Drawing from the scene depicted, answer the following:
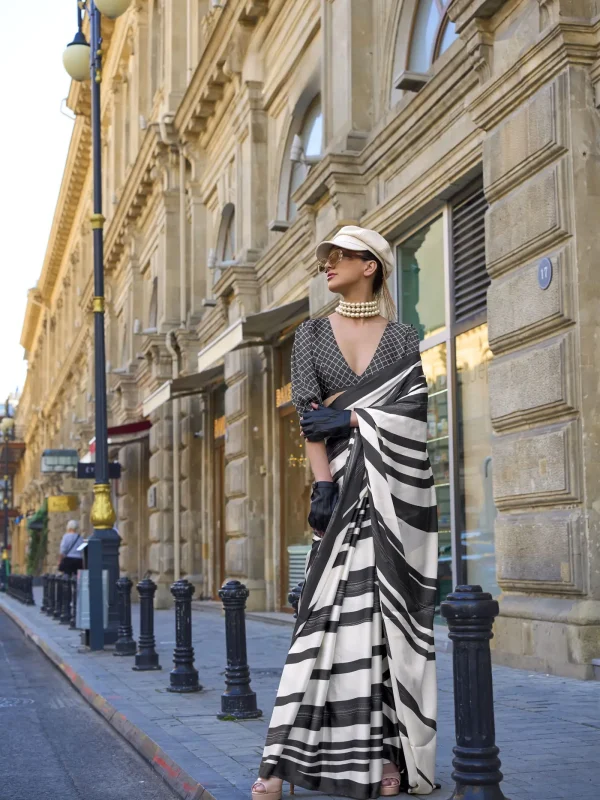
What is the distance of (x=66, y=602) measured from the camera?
17406mm

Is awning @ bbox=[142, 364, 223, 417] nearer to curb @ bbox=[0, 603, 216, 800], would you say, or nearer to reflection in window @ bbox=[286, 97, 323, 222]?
reflection in window @ bbox=[286, 97, 323, 222]

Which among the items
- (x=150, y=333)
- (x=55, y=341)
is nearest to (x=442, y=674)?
(x=150, y=333)

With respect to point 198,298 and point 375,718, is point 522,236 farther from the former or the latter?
point 198,298

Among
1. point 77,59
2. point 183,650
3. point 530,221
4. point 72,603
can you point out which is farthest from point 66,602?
point 530,221

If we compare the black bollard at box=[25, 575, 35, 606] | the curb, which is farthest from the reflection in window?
the black bollard at box=[25, 575, 35, 606]

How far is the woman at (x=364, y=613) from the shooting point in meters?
4.18

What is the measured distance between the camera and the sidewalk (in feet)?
15.3

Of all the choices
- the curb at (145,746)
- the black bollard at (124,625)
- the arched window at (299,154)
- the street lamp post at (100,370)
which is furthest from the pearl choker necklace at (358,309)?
the arched window at (299,154)

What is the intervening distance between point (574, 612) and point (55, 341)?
166 ft

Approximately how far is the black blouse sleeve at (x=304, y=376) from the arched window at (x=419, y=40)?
6882 mm

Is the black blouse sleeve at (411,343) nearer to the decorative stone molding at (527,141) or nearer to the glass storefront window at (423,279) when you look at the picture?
the decorative stone molding at (527,141)

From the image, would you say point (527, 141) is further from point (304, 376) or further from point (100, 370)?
point (100, 370)

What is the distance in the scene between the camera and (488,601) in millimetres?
3766

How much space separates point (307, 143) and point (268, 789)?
41.0 feet
